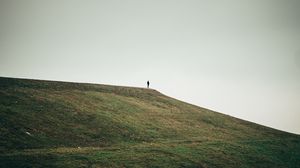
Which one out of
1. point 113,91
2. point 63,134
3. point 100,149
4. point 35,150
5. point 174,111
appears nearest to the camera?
point 35,150

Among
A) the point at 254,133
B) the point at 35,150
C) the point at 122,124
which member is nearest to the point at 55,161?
the point at 35,150

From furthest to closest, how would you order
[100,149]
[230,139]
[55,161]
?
[230,139], [100,149], [55,161]

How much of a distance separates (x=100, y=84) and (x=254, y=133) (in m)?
27.6

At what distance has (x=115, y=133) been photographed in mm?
36625

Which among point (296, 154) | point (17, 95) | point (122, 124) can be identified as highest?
point (17, 95)

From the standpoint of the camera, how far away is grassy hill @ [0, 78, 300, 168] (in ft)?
90.6

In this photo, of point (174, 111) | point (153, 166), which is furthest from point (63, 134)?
point (174, 111)

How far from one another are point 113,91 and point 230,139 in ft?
78.4

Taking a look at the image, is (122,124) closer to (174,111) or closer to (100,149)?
(100,149)

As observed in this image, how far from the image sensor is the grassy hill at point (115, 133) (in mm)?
27609

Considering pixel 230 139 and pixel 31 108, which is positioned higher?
pixel 31 108

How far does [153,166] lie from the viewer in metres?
27.6

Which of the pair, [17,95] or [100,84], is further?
[100,84]

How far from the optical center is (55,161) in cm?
2491
